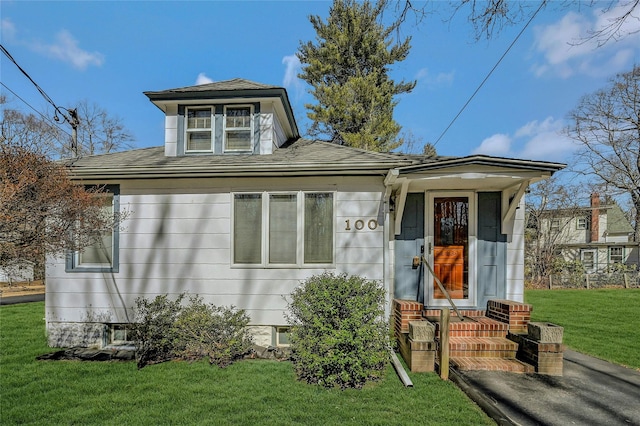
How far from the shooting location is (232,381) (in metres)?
4.16

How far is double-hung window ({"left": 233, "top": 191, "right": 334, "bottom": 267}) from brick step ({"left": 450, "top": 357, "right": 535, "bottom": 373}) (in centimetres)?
250

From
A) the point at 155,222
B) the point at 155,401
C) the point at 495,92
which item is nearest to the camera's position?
the point at 155,401

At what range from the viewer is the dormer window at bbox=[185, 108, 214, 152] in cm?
655

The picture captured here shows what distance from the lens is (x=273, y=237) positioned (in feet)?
18.4

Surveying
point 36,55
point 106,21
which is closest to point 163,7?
point 106,21

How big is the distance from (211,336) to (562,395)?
4.81 meters

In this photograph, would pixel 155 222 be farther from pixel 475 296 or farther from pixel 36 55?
pixel 36 55

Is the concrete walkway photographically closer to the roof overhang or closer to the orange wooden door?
the orange wooden door

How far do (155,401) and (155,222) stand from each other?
316 centimetres

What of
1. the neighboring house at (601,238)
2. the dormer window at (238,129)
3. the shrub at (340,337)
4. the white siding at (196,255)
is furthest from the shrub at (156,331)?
the neighboring house at (601,238)

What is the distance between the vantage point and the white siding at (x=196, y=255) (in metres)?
5.52

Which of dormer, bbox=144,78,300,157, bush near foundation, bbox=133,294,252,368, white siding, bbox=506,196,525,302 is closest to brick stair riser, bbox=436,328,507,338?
white siding, bbox=506,196,525,302

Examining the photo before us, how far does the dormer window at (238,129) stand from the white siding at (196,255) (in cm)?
119

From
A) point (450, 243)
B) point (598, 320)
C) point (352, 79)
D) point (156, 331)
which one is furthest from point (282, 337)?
point (352, 79)
